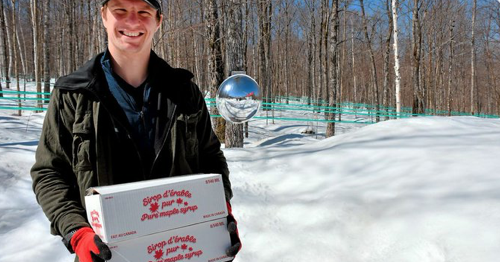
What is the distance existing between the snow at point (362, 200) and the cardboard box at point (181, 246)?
1986 mm

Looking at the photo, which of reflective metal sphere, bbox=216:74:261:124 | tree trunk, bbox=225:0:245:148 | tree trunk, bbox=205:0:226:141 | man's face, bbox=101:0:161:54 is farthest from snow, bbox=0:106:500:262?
tree trunk, bbox=205:0:226:141

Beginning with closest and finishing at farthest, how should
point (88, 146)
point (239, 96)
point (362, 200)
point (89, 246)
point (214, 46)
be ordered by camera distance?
point (89, 246), point (88, 146), point (362, 200), point (239, 96), point (214, 46)

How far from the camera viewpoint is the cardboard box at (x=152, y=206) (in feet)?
3.95

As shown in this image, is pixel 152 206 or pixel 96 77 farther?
pixel 96 77

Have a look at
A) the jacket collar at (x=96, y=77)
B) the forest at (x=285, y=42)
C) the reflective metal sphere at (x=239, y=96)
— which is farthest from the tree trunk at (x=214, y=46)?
the jacket collar at (x=96, y=77)

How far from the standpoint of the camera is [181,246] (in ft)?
4.35

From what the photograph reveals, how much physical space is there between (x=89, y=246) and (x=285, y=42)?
30537 millimetres

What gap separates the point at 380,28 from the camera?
34250 millimetres

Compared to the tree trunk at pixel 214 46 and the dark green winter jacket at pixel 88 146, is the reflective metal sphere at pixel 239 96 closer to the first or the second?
the dark green winter jacket at pixel 88 146

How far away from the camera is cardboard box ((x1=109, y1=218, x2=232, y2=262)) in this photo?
1232 mm

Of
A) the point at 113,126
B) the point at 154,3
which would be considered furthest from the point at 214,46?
the point at 113,126

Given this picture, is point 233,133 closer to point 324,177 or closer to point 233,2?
point 233,2

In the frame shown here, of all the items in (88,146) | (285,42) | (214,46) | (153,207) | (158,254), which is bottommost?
(158,254)

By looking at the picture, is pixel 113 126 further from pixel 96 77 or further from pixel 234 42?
pixel 234 42
